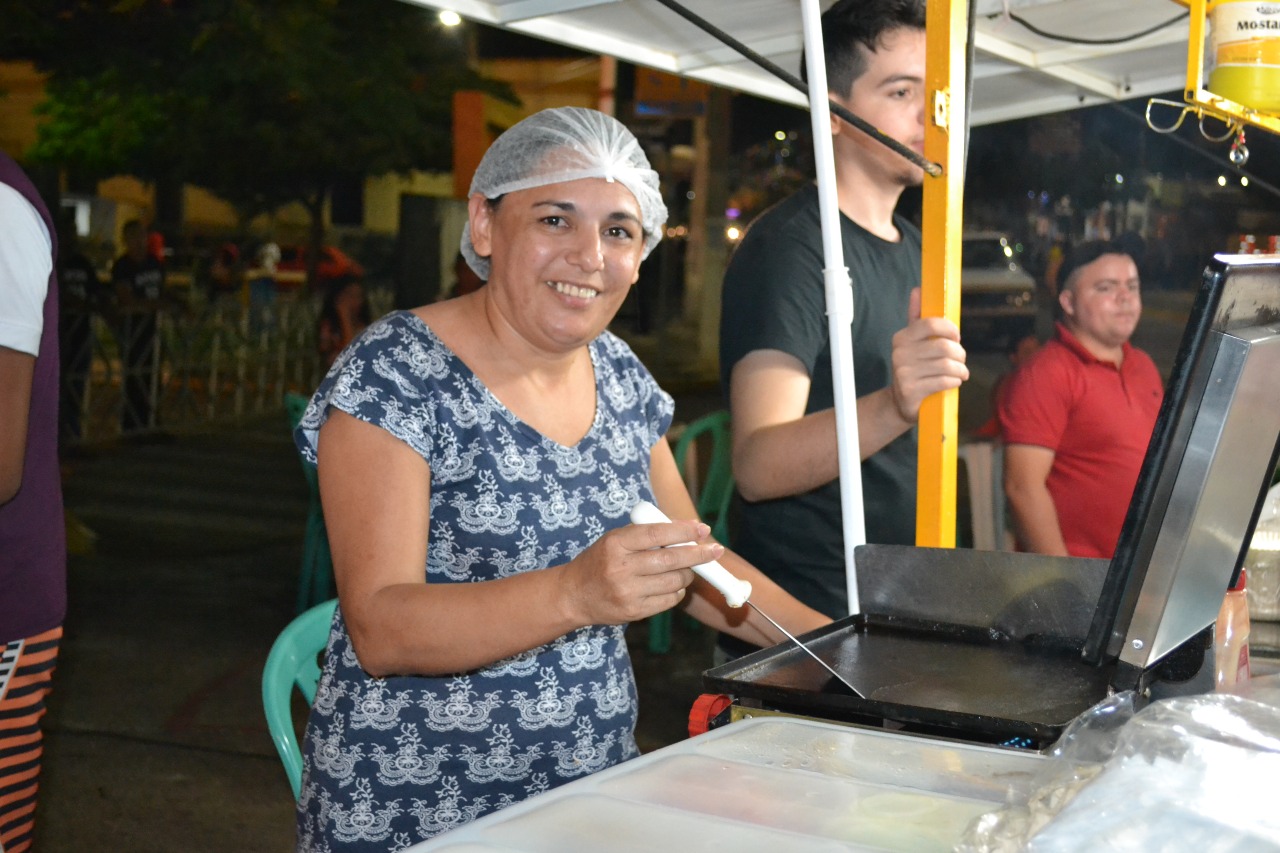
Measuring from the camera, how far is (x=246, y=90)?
13984 millimetres

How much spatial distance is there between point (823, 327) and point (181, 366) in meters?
10.3

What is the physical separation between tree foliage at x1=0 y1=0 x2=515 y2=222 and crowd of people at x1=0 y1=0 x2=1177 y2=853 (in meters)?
11.1

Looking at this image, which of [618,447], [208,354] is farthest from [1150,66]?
[208,354]

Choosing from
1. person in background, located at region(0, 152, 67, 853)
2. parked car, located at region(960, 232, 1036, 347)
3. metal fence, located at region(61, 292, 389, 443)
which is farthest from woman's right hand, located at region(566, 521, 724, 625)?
metal fence, located at region(61, 292, 389, 443)

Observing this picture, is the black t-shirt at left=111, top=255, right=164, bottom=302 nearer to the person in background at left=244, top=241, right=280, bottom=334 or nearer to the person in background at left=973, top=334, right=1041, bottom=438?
the person in background at left=244, top=241, right=280, bottom=334

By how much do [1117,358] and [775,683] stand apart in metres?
2.57

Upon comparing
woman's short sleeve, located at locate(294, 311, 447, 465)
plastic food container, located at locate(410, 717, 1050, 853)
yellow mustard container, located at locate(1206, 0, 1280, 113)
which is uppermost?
yellow mustard container, located at locate(1206, 0, 1280, 113)

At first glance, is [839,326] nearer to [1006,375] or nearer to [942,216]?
[942,216]

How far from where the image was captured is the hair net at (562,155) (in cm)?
177

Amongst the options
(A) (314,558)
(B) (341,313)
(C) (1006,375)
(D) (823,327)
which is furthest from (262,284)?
(D) (823,327)

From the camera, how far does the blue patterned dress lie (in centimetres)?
171

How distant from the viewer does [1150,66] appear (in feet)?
10.9

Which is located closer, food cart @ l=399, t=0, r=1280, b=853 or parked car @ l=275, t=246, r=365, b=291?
food cart @ l=399, t=0, r=1280, b=853

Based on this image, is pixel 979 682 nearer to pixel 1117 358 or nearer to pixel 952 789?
pixel 952 789
